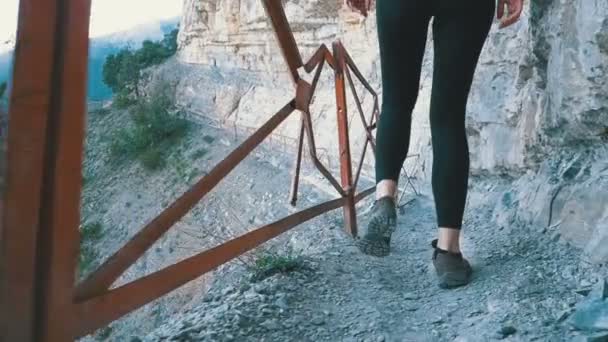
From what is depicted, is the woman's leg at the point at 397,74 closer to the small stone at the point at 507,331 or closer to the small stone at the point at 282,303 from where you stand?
the small stone at the point at 282,303

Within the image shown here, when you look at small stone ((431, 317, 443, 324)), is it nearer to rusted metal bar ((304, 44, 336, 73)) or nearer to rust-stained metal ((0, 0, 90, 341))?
rust-stained metal ((0, 0, 90, 341))

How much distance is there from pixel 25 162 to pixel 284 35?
3.80ft

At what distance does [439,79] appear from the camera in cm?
145

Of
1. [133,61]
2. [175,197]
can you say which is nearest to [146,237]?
[175,197]

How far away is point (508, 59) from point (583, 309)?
86.9 inches

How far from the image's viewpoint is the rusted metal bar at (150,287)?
0.86 meters

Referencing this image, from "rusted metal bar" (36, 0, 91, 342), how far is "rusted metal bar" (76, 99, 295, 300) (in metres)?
0.09

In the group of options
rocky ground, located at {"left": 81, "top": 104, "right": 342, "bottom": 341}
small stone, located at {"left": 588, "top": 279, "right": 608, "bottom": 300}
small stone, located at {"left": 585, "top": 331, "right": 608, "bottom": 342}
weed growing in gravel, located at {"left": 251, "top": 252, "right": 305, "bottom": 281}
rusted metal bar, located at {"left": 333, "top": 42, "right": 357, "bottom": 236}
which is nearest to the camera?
small stone, located at {"left": 585, "top": 331, "right": 608, "bottom": 342}

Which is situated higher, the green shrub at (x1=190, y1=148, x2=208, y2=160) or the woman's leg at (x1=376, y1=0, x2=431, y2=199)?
the woman's leg at (x1=376, y1=0, x2=431, y2=199)

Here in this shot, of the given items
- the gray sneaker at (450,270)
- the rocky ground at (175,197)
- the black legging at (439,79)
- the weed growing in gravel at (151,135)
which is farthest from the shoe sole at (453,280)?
the weed growing in gravel at (151,135)

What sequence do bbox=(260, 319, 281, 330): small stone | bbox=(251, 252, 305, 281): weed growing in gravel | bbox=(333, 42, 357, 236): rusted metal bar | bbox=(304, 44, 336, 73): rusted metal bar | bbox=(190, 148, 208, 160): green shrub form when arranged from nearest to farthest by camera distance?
bbox=(260, 319, 281, 330): small stone
bbox=(251, 252, 305, 281): weed growing in gravel
bbox=(304, 44, 336, 73): rusted metal bar
bbox=(333, 42, 357, 236): rusted metal bar
bbox=(190, 148, 208, 160): green shrub

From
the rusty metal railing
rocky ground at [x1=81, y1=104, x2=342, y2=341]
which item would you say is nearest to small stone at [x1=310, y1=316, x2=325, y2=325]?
the rusty metal railing

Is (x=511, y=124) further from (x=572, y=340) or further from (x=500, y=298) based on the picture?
(x=572, y=340)

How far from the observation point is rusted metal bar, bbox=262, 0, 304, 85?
5.44ft
